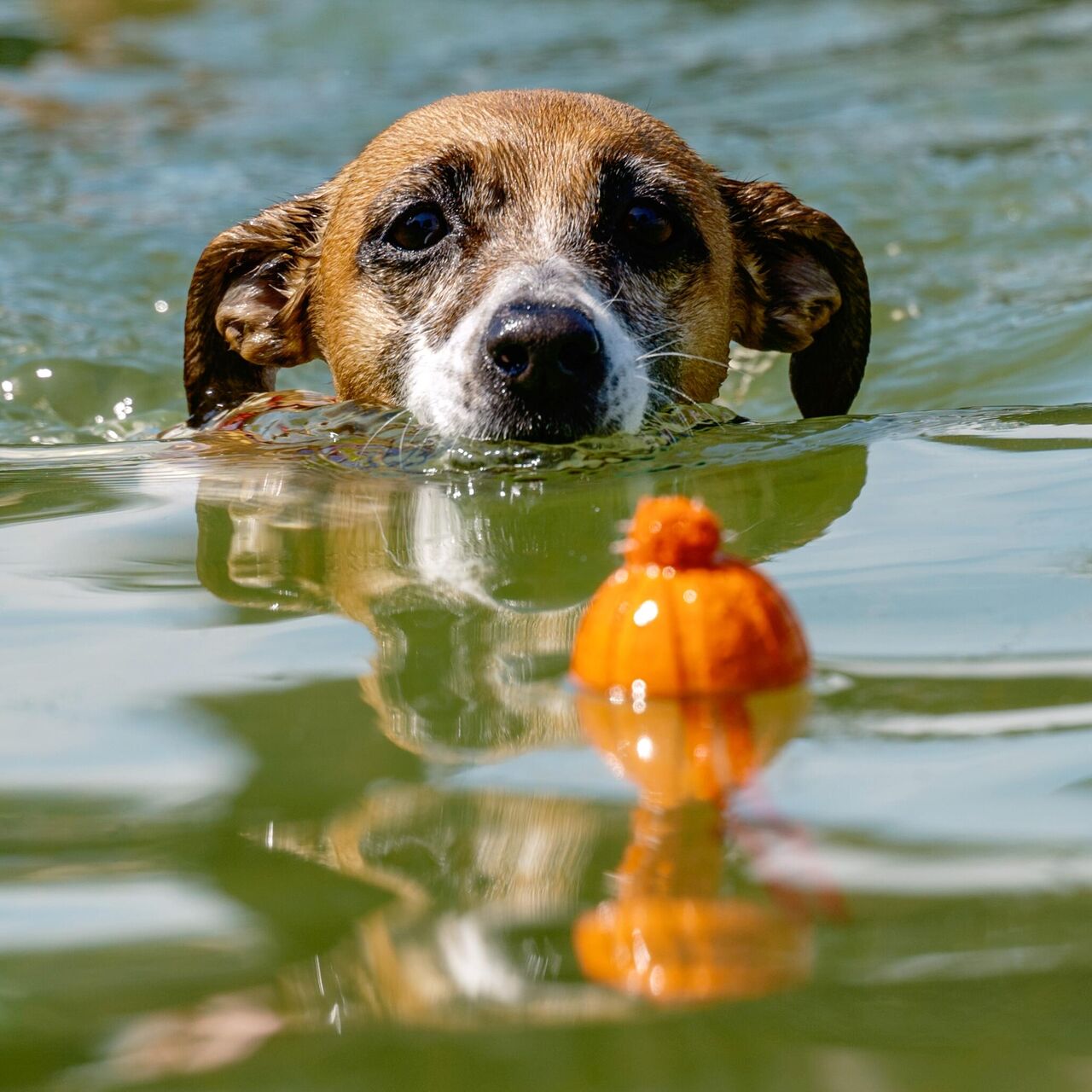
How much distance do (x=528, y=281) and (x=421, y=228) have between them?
0.62m

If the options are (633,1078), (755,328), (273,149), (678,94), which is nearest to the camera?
(633,1078)

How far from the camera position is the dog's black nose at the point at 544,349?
132 inches

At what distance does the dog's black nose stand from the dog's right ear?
4.28 ft

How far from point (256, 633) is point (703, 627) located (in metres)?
0.74

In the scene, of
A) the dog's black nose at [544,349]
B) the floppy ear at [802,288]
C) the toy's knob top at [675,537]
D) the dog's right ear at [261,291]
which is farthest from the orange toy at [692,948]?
the dog's right ear at [261,291]

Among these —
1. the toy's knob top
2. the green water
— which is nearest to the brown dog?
the green water

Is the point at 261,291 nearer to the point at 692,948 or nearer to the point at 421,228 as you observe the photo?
the point at 421,228

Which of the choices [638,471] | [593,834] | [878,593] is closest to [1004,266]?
[638,471]

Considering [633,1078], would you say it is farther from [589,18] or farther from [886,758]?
[589,18]

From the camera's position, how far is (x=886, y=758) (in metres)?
1.67

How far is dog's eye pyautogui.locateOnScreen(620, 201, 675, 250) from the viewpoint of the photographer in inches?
160

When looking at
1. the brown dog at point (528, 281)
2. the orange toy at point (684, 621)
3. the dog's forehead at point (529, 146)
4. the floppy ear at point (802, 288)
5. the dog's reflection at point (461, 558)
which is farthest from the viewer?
the floppy ear at point (802, 288)

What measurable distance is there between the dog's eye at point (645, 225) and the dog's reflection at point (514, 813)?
4.86 feet

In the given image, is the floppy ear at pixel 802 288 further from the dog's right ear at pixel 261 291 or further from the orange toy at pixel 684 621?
the orange toy at pixel 684 621
